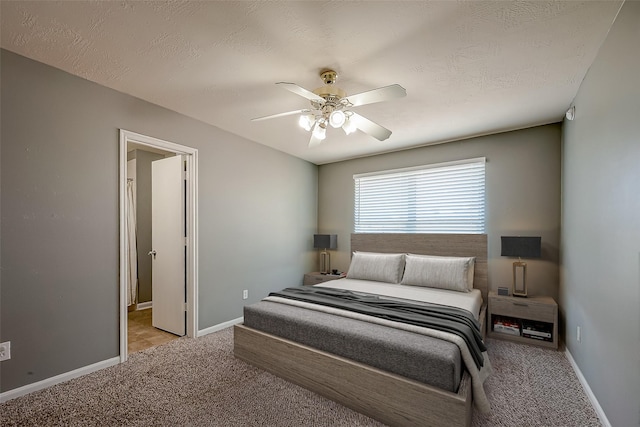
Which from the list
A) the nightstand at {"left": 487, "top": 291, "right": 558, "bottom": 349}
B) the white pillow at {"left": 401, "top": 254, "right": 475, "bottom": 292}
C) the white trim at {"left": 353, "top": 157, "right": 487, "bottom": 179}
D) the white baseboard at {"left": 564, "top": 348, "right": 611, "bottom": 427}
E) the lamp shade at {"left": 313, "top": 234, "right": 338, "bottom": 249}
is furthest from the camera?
the lamp shade at {"left": 313, "top": 234, "right": 338, "bottom": 249}

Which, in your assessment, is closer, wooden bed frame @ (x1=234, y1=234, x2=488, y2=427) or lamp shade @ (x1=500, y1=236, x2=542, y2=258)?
wooden bed frame @ (x1=234, y1=234, x2=488, y2=427)

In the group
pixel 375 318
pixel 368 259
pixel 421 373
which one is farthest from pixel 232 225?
pixel 421 373

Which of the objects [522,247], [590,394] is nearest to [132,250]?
[522,247]

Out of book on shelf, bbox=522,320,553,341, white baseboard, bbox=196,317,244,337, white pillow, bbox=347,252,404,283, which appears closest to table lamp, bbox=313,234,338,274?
white pillow, bbox=347,252,404,283

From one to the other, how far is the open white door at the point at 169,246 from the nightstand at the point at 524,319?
3.63 metres

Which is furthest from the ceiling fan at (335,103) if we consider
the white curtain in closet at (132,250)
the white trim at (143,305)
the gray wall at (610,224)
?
the white trim at (143,305)

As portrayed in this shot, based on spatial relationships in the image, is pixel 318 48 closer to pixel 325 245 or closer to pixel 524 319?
pixel 325 245

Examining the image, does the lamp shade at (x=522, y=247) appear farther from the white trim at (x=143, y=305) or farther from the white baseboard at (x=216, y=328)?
the white trim at (x=143, y=305)

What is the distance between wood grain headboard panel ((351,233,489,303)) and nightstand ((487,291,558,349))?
37cm

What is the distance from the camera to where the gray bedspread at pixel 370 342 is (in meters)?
1.68

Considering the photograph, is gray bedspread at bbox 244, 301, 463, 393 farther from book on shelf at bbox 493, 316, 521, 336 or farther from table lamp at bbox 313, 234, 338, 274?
table lamp at bbox 313, 234, 338, 274

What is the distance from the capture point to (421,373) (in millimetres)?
1711

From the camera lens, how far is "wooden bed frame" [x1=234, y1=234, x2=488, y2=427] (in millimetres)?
1597

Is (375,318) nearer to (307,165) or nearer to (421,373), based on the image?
(421,373)
